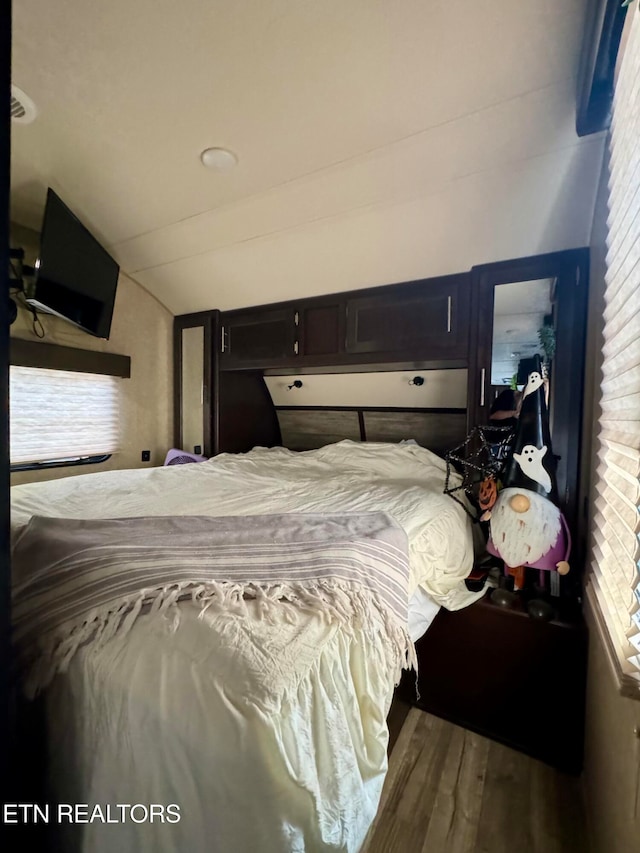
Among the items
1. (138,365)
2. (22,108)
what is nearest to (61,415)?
(138,365)

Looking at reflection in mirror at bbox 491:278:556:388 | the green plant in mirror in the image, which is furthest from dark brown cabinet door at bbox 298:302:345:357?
the green plant in mirror

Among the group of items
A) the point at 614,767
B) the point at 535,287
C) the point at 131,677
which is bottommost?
the point at 614,767

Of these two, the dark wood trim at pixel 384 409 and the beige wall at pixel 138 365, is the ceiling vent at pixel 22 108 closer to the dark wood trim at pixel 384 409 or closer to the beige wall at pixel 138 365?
the beige wall at pixel 138 365

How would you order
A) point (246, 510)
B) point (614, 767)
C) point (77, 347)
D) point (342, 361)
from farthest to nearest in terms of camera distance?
point (77, 347) < point (342, 361) < point (246, 510) < point (614, 767)

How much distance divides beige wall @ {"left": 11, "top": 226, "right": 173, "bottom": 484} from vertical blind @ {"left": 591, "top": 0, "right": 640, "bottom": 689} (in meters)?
3.01

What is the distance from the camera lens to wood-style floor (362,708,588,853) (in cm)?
113

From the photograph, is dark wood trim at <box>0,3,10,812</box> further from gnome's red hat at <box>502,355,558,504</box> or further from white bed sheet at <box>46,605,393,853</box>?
gnome's red hat at <box>502,355,558,504</box>

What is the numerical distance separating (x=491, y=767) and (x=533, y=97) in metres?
2.42

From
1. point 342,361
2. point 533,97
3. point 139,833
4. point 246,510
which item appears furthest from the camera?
point 342,361

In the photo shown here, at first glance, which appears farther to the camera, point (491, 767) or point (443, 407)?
point (443, 407)

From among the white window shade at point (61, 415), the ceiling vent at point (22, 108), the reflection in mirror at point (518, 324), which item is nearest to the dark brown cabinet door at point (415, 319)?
the reflection in mirror at point (518, 324)

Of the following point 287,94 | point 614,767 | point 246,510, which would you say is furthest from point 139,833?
point 287,94

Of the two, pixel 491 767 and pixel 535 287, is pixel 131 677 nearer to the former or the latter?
pixel 491 767

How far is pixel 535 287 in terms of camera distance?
1.86 metres
